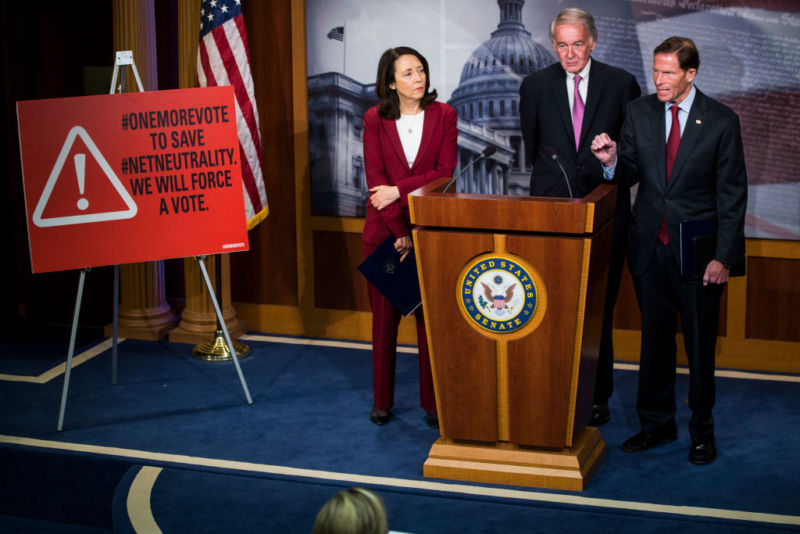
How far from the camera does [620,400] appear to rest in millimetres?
4961

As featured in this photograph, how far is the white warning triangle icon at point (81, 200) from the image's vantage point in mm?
4645

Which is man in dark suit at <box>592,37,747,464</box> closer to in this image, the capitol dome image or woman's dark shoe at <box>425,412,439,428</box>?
woman's dark shoe at <box>425,412,439,428</box>

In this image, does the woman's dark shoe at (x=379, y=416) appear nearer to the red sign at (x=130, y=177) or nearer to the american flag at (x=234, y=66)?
the red sign at (x=130, y=177)

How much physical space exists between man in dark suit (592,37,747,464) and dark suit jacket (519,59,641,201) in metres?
0.21

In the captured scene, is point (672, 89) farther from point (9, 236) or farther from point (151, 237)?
point (9, 236)

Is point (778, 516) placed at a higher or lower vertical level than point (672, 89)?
lower

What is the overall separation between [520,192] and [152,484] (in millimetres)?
2555

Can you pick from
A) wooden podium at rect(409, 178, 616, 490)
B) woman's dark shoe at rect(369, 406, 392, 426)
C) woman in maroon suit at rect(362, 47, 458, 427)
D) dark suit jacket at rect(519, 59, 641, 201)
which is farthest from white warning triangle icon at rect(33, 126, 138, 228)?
dark suit jacket at rect(519, 59, 641, 201)

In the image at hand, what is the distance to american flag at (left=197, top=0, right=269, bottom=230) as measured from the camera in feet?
18.1

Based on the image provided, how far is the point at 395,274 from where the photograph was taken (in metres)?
4.43

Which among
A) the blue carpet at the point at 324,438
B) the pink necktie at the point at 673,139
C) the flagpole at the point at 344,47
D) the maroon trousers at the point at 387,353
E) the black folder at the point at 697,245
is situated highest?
the flagpole at the point at 344,47

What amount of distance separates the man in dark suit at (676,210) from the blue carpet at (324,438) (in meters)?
0.29

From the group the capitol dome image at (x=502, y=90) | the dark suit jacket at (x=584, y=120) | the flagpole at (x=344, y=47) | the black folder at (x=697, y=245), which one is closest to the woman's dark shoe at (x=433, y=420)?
the dark suit jacket at (x=584, y=120)

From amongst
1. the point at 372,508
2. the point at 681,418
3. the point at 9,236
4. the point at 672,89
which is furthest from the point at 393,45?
the point at 372,508
